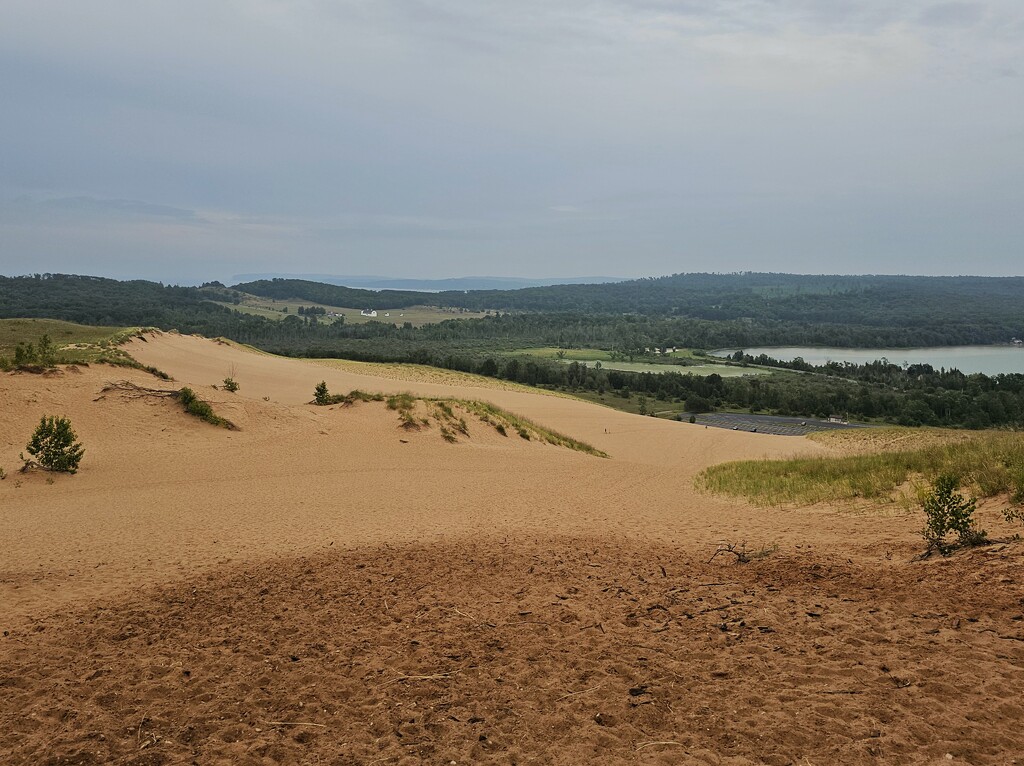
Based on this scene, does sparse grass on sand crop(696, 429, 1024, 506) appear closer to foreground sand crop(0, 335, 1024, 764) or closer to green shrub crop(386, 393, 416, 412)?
foreground sand crop(0, 335, 1024, 764)

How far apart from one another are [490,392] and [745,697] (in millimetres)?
42928

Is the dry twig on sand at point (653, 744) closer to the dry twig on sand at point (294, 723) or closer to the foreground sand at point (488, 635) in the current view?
the foreground sand at point (488, 635)

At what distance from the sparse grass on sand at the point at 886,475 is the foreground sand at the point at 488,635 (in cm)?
123

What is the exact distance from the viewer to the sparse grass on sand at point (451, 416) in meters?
23.0

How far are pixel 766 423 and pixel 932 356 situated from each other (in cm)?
12626

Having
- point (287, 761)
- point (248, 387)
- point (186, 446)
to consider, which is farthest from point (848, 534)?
point (248, 387)

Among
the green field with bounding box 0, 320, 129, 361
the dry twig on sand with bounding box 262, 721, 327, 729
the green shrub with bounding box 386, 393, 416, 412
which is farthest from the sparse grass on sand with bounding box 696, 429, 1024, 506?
the green field with bounding box 0, 320, 129, 361

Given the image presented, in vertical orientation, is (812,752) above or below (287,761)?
above

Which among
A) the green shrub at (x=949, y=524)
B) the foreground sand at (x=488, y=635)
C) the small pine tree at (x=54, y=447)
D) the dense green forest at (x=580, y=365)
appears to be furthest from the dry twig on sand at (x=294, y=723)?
the dense green forest at (x=580, y=365)

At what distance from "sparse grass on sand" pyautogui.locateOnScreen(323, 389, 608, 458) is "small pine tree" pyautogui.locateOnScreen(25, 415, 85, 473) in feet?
32.9

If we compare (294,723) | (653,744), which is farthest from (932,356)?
(294,723)

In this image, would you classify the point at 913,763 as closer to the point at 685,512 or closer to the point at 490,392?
the point at 685,512

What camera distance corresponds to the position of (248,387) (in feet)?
133

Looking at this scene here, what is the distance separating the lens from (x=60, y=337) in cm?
4497
